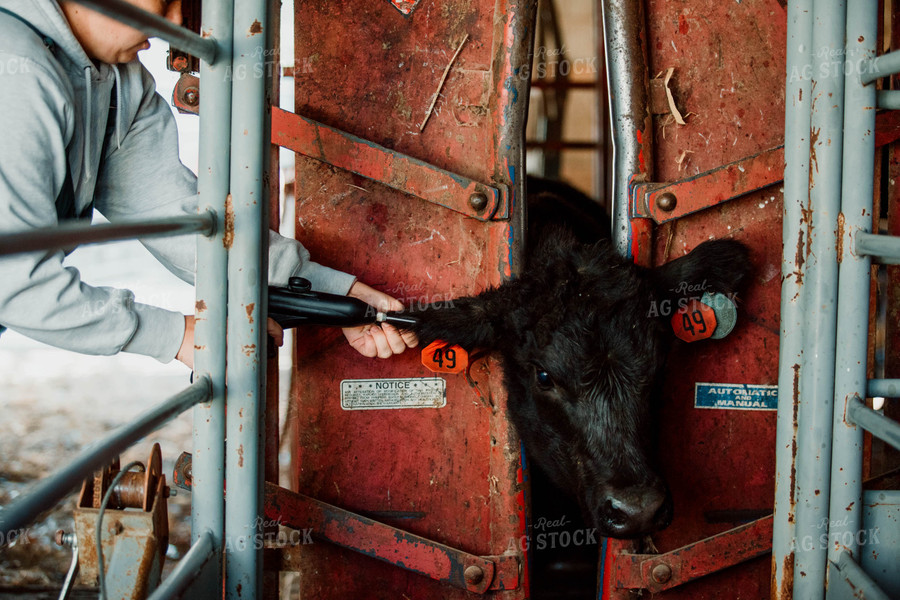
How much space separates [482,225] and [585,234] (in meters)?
0.88

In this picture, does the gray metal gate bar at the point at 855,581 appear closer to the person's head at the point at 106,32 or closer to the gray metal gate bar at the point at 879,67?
the gray metal gate bar at the point at 879,67

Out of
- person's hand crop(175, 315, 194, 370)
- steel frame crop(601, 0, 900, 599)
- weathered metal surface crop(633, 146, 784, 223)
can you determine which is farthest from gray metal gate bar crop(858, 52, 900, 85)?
person's hand crop(175, 315, 194, 370)

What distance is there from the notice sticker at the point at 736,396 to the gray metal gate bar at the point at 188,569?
173 centimetres

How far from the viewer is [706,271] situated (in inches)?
83.8

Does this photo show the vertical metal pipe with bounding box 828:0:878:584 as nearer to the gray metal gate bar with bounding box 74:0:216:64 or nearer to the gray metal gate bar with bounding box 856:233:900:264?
the gray metal gate bar with bounding box 856:233:900:264

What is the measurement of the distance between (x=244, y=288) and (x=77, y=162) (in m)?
0.71

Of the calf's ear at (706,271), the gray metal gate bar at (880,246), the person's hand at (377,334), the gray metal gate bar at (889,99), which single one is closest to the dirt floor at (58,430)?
the person's hand at (377,334)

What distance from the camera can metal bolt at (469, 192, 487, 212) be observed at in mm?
2098

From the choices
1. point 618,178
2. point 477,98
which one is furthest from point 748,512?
point 477,98

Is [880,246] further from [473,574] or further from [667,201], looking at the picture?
[473,574]

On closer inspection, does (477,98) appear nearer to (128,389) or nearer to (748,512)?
(748,512)

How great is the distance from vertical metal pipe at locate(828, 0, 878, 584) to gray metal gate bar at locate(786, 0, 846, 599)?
15 mm

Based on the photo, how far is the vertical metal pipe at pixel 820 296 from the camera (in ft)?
4.26

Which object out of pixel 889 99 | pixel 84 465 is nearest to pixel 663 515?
pixel 889 99
